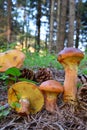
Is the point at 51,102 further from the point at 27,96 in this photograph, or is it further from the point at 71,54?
the point at 71,54

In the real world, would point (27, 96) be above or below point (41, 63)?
above

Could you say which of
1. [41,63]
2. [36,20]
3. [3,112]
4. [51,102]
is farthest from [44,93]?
[36,20]

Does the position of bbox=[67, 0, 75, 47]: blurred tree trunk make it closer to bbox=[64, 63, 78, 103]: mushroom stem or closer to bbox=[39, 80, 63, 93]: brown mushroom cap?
bbox=[64, 63, 78, 103]: mushroom stem

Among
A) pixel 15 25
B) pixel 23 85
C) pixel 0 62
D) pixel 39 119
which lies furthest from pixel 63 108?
pixel 15 25

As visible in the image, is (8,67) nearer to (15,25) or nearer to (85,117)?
(85,117)

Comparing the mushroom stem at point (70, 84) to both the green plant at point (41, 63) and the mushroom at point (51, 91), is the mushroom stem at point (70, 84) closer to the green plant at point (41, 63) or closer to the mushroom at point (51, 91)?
the mushroom at point (51, 91)

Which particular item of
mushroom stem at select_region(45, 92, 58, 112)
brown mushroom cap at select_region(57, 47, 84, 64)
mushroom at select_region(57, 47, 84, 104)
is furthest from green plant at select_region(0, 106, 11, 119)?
brown mushroom cap at select_region(57, 47, 84, 64)
